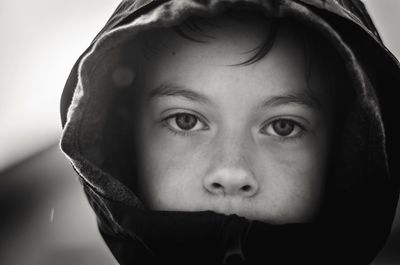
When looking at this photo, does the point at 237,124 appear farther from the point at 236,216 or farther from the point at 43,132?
the point at 43,132

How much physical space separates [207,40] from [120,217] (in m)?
0.44

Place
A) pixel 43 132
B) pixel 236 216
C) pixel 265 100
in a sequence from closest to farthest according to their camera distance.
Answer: pixel 236 216
pixel 265 100
pixel 43 132

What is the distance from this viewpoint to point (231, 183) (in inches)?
40.8

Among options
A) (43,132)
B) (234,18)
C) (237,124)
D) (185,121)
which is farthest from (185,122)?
(43,132)

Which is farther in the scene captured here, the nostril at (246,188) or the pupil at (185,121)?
the pupil at (185,121)

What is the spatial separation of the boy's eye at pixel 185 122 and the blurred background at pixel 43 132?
0.48 metres

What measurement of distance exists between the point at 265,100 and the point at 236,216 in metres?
0.27

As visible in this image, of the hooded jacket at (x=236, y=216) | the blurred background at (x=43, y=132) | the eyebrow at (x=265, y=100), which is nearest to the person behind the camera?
the hooded jacket at (x=236, y=216)

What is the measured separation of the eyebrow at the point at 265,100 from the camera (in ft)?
3.61

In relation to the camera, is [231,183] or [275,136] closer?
[231,183]

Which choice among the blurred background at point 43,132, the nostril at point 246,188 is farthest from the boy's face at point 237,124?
the blurred background at point 43,132

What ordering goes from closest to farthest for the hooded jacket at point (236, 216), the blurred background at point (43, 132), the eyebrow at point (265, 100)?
1. the hooded jacket at point (236, 216)
2. the eyebrow at point (265, 100)
3. the blurred background at point (43, 132)

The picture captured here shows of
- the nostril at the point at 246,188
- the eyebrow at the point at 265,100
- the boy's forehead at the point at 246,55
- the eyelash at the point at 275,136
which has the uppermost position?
the boy's forehead at the point at 246,55

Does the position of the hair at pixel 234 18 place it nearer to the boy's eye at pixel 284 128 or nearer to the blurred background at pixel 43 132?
the boy's eye at pixel 284 128
